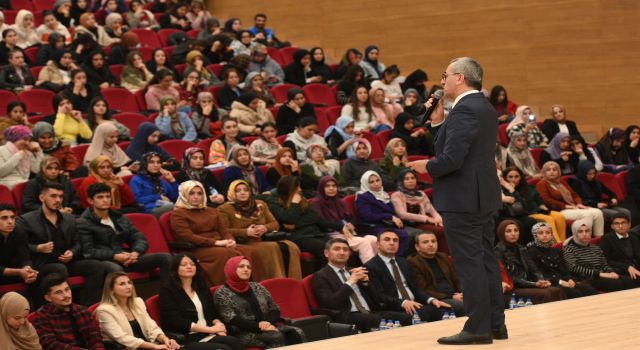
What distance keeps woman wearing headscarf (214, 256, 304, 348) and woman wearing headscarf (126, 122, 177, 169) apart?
165 centimetres

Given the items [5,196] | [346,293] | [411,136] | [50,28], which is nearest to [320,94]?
[411,136]

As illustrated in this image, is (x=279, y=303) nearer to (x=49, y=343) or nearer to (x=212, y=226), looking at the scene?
(x=212, y=226)

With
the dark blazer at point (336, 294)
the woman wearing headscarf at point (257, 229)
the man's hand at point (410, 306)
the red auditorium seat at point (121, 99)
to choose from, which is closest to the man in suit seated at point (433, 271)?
the man's hand at point (410, 306)

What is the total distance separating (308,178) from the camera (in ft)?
23.2

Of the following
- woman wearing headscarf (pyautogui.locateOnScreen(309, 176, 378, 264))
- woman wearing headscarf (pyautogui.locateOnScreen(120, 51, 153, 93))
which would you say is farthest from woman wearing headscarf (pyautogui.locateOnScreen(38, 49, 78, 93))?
woman wearing headscarf (pyautogui.locateOnScreen(309, 176, 378, 264))

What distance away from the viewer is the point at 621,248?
7.04m

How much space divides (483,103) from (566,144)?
4.86 m

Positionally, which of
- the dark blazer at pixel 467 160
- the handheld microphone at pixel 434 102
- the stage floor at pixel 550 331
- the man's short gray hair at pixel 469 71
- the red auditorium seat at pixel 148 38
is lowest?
the stage floor at pixel 550 331

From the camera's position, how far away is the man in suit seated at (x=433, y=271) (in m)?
6.11

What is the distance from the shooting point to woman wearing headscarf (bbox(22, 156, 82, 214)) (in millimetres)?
5712

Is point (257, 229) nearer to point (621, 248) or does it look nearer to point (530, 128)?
point (621, 248)

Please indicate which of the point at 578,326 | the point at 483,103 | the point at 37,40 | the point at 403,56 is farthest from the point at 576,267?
the point at 37,40

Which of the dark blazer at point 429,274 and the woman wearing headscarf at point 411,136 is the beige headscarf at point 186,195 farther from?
the woman wearing headscarf at point 411,136

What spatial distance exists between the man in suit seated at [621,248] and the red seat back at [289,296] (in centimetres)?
243
